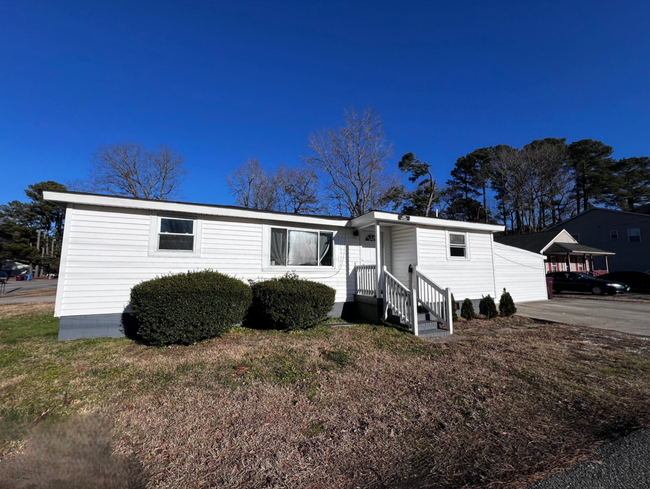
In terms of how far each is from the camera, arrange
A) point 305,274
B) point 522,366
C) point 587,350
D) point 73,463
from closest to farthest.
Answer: point 73,463 → point 522,366 → point 587,350 → point 305,274

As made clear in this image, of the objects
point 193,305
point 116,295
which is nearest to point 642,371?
point 193,305

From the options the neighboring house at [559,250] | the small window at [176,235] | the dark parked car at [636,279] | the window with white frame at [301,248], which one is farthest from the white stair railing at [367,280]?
the dark parked car at [636,279]

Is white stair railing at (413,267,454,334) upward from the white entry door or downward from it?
downward

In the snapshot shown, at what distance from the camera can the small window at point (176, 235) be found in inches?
268

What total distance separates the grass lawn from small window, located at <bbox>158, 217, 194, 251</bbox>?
7.36ft

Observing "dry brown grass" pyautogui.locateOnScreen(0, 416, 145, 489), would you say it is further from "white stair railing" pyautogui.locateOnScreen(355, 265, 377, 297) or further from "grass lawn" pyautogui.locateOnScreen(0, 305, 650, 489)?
"white stair railing" pyautogui.locateOnScreen(355, 265, 377, 297)

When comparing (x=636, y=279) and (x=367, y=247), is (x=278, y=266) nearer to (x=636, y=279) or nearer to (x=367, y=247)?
(x=367, y=247)

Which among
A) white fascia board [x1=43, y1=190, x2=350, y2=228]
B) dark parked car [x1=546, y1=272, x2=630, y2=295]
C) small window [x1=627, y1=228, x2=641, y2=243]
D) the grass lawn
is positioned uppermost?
small window [x1=627, y1=228, x2=641, y2=243]

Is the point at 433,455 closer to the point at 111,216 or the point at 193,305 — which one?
the point at 193,305

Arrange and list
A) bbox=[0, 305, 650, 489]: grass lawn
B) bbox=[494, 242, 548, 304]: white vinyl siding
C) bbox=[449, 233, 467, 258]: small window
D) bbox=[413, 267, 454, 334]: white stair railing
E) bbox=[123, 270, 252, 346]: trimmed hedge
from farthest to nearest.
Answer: bbox=[494, 242, 548, 304]: white vinyl siding
bbox=[449, 233, 467, 258]: small window
bbox=[413, 267, 454, 334]: white stair railing
bbox=[123, 270, 252, 346]: trimmed hedge
bbox=[0, 305, 650, 489]: grass lawn

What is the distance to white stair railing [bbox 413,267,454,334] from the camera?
23.3 feet

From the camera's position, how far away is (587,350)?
5.52 meters

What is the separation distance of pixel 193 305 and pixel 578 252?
83.1 feet

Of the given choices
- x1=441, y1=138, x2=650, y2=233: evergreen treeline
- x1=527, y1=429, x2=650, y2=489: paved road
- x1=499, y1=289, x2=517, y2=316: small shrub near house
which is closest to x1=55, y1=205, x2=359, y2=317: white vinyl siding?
x1=527, y1=429, x2=650, y2=489: paved road
